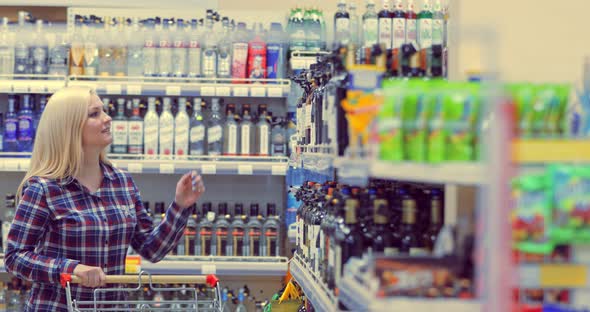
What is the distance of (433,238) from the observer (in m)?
2.33

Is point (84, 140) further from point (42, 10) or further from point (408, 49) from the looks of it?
point (42, 10)

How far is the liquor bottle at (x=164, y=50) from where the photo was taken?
5078 mm

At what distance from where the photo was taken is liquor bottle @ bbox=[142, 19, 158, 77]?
508 cm

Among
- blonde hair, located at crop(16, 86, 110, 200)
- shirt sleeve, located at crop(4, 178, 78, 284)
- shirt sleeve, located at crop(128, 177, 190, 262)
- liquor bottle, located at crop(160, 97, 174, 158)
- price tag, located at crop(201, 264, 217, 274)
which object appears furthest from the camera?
liquor bottle, located at crop(160, 97, 174, 158)

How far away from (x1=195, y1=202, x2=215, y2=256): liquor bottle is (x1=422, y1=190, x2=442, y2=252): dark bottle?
286 centimetres

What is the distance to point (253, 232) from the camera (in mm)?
5098

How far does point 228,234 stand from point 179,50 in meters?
1.11

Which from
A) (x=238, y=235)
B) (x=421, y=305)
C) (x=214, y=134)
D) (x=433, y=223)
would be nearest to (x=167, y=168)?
(x=214, y=134)

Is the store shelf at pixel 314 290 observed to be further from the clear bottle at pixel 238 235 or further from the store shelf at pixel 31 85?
the store shelf at pixel 31 85

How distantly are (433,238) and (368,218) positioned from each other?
0.27 metres

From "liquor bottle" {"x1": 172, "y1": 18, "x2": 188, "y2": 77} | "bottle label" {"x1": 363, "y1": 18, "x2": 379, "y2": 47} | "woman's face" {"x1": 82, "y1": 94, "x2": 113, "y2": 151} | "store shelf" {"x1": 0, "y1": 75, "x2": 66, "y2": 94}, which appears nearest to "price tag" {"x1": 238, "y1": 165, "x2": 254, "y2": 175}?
"liquor bottle" {"x1": 172, "y1": 18, "x2": 188, "y2": 77}

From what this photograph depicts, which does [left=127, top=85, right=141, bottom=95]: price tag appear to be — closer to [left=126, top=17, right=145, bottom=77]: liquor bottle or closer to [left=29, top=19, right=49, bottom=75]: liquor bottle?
[left=126, top=17, right=145, bottom=77]: liquor bottle

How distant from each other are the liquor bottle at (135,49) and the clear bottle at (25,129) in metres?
0.63

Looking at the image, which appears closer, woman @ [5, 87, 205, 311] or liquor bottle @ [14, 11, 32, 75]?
woman @ [5, 87, 205, 311]
